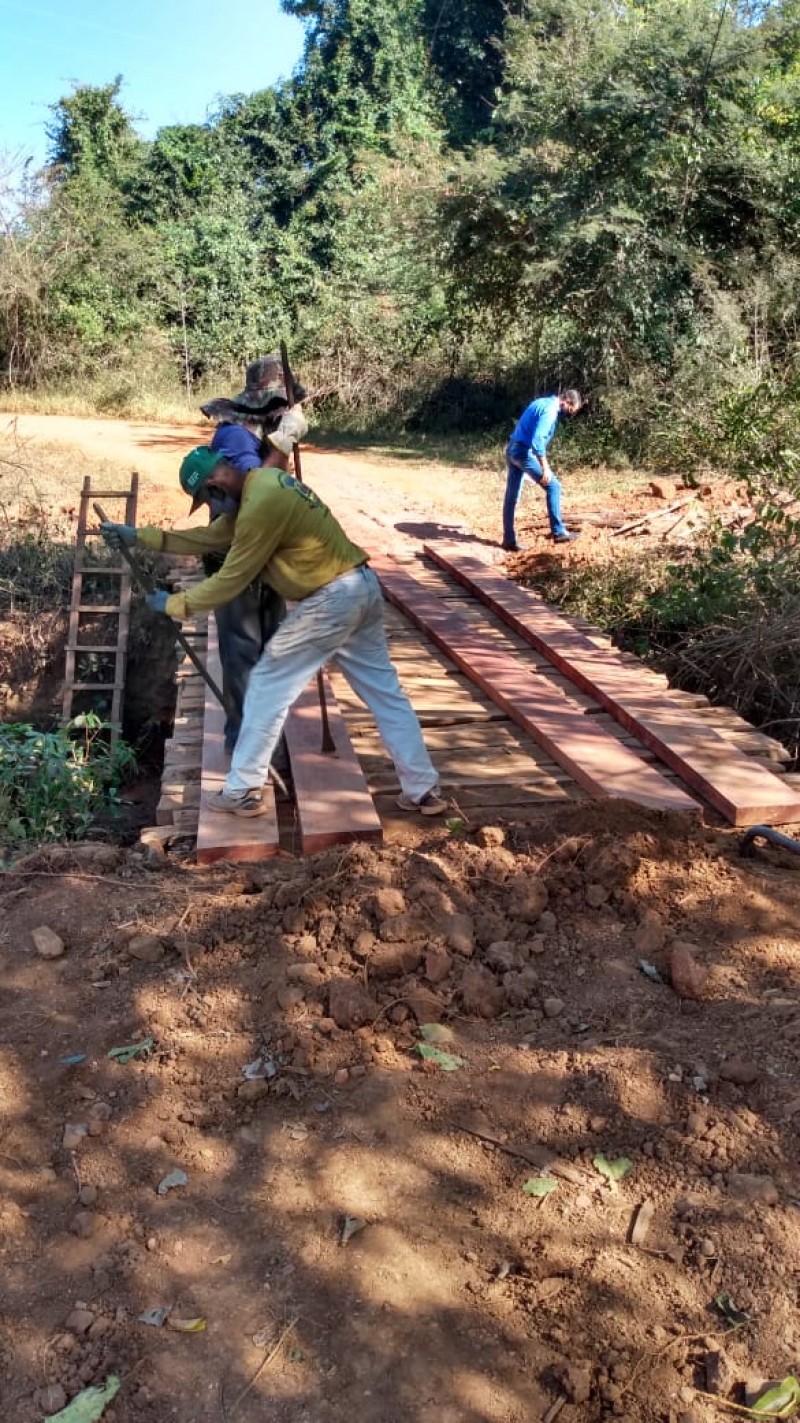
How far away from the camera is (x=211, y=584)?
4129 millimetres

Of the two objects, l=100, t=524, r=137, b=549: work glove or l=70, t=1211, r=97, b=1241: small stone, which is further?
l=100, t=524, r=137, b=549: work glove

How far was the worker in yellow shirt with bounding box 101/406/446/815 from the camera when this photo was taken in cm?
410

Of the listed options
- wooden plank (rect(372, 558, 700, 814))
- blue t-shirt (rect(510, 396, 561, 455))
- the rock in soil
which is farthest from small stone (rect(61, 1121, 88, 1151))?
blue t-shirt (rect(510, 396, 561, 455))

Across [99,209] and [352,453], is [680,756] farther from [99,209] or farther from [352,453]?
[99,209]

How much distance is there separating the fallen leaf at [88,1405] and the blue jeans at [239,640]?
120 inches

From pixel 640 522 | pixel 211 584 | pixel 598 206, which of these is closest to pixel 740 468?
pixel 640 522

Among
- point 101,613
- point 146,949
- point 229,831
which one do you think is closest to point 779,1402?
point 146,949

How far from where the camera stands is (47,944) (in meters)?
3.62

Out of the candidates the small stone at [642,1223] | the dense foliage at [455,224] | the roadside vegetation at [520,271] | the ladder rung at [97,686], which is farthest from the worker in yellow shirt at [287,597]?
the dense foliage at [455,224]

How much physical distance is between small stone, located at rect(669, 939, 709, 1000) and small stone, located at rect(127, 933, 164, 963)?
1.65 meters

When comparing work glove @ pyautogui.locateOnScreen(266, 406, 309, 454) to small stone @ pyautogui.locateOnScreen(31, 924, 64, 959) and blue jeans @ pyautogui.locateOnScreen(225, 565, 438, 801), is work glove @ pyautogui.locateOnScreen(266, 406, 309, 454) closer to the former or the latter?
blue jeans @ pyautogui.locateOnScreen(225, 565, 438, 801)

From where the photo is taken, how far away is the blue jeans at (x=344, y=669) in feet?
14.0

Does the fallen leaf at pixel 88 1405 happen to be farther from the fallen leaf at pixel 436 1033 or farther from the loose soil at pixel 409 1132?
the fallen leaf at pixel 436 1033

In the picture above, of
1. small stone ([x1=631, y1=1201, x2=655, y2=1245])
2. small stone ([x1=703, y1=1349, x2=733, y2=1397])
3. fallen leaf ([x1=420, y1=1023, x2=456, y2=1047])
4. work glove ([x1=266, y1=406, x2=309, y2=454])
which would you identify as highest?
work glove ([x1=266, y1=406, x2=309, y2=454])
